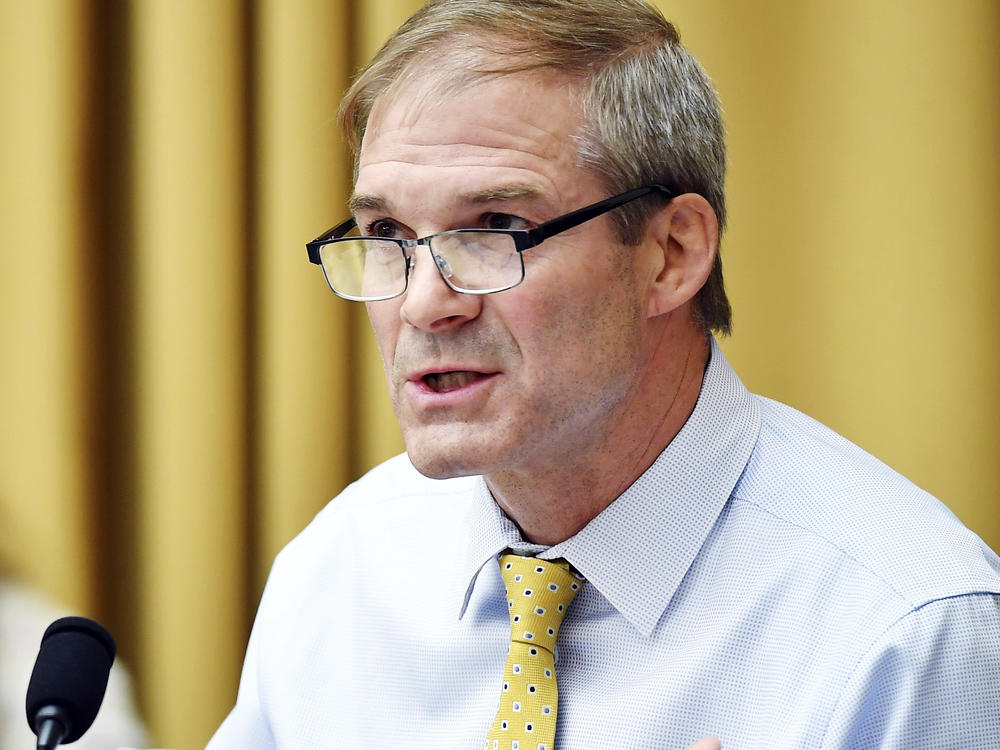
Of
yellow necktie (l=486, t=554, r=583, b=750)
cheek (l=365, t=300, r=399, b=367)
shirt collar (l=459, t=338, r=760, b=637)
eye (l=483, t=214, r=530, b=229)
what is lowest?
yellow necktie (l=486, t=554, r=583, b=750)

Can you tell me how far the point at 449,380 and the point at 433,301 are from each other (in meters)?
0.08

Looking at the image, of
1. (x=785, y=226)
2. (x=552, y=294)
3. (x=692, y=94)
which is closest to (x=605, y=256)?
(x=552, y=294)

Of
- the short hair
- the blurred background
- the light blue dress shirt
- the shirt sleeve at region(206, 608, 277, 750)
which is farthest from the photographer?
the blurred background

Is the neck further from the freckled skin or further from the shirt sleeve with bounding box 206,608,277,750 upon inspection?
the shirt sleeve with bounding box 206,608,277,750

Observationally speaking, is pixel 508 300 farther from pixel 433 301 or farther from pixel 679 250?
pixel 679 250

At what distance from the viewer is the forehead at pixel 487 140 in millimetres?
950

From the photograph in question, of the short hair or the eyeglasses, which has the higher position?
the short hair

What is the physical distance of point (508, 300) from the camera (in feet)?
3.10

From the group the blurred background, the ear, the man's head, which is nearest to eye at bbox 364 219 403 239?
the man's head

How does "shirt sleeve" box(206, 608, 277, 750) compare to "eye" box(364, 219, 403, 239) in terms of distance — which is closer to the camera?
"eye" box(364, 219, 403, 239)

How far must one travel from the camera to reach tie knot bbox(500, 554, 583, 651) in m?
0.98

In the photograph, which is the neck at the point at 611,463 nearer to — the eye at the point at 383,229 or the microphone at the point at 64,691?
the eye at the point at 383,229

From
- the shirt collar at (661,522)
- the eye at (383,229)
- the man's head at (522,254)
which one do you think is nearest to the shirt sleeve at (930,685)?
the shirt collar at (661,522)

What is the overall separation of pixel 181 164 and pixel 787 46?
89cm
